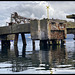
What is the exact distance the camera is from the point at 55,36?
53.2 m

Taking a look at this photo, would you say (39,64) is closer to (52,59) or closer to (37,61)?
(37,61)

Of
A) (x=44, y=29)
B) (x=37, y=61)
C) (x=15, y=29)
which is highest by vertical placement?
(x=15, y=29)

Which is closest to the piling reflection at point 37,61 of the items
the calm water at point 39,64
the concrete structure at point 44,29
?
the calm water at point 39,64

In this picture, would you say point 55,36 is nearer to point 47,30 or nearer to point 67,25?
point 47,30

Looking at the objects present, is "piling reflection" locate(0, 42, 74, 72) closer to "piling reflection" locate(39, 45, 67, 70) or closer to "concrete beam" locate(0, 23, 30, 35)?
"piling reflection" locate(39, 45, 67, 70)

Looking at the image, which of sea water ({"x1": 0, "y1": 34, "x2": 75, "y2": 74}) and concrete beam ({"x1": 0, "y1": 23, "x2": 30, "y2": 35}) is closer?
sea water ({"x1": 0, "y1": 34, "x2": 75, "y2": 74})

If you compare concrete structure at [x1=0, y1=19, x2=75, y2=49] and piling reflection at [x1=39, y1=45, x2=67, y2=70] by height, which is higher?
concrete structure at [x1=0, y1=19, x2=75, y2=49]

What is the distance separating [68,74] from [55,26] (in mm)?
39894

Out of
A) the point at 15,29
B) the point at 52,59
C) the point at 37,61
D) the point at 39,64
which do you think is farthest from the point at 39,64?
the point at 15,29

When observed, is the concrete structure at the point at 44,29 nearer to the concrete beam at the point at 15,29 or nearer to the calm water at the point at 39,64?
the concrete beam at the point at 15,29

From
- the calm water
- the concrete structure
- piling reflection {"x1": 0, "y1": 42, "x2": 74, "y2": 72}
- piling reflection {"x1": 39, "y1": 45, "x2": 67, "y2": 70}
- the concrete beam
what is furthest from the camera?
the concrete beam

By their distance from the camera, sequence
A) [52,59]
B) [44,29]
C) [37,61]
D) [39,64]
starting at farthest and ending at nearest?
[44,29] → [52,59] → [37,61] → [39,64]

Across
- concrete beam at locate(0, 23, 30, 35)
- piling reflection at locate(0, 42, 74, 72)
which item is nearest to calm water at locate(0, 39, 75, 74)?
piling reflection at locate(0, 42, 74, 72)

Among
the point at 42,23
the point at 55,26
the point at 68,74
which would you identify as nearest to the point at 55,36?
the point at 55,26
